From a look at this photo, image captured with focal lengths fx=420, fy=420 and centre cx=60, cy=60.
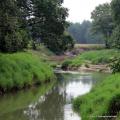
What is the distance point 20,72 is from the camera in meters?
38.2

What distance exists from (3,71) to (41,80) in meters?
8.22

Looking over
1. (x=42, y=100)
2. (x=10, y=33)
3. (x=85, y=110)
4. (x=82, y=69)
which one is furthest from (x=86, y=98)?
(x=82, y=69)

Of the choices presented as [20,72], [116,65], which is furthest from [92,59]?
[116,65]

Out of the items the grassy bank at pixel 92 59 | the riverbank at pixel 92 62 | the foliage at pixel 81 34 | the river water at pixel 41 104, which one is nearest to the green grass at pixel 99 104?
the river water at pixel 41 104

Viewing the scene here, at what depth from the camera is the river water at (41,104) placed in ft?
78.3

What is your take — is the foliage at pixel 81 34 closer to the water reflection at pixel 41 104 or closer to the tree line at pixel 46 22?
the tree line at pixel 46 22

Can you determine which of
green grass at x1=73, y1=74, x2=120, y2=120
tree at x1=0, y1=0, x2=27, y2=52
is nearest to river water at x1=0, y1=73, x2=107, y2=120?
green grass at x1=73, y1=74, x2=120, y2=120

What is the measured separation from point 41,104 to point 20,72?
388 inches

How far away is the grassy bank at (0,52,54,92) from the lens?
3475 centimetres

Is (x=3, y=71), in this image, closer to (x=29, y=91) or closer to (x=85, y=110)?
(x=29, y=91)

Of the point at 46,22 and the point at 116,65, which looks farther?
the point at 46,22

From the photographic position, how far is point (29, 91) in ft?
120

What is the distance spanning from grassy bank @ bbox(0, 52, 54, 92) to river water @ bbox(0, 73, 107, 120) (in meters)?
0.97

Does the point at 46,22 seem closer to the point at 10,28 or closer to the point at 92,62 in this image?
the point at 10,28
